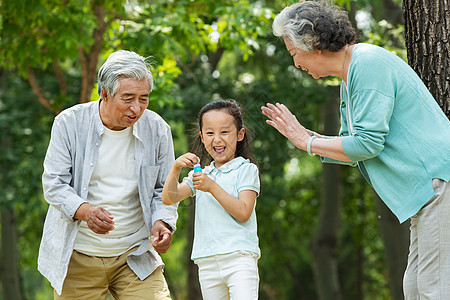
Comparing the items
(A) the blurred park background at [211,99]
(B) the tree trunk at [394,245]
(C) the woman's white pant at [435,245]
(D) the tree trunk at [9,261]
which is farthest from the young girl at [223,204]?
(D) the tree trunk at [9,261]

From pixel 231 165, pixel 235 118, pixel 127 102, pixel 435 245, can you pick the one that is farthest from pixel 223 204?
pixel 435 245

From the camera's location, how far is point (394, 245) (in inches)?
403

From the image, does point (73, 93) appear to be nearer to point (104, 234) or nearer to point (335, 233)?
point (335, 233)

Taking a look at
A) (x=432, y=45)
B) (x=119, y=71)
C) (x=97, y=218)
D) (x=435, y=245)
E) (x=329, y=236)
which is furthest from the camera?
(x=329, y=236)

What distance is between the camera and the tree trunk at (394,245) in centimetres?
1011

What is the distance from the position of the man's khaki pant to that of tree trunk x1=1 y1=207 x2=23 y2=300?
7949mm

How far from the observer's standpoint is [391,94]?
279 centimetres

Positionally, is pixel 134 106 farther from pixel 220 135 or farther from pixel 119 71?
pixel 220 135

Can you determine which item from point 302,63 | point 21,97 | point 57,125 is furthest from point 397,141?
point 21,97

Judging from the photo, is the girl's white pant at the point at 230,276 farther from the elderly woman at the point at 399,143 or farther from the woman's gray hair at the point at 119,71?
the woman's gray hair at the point at 119,71

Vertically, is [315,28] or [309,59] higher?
[315,28]

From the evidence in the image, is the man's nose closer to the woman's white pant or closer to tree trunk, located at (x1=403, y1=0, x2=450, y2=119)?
the woman's white pant

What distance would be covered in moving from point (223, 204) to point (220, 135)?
0.41m

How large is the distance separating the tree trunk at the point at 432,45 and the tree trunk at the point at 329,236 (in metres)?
7.65
